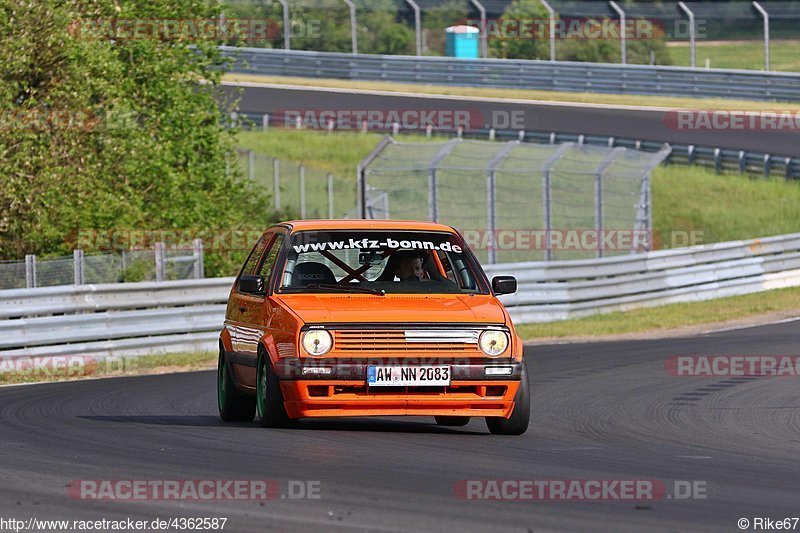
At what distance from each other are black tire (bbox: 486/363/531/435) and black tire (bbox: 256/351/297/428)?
1374 mm

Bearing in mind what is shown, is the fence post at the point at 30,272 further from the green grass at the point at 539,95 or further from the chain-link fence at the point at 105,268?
the green grass at the point at 539,95

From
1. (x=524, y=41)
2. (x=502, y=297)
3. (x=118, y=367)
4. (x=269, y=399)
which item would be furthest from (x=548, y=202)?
(x=524, y=41)

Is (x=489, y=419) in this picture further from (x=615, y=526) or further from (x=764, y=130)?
(x=764, y=130)

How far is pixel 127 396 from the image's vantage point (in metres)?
13.4

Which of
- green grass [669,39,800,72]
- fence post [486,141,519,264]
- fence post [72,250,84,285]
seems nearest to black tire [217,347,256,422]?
fence post [72,250,84,285]

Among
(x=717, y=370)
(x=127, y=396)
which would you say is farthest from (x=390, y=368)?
(x=717, y=370)

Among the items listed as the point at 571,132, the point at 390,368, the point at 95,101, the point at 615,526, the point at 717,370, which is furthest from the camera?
the point at 571,132

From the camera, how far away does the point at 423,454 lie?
8.91 metres

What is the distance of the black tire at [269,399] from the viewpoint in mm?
9859

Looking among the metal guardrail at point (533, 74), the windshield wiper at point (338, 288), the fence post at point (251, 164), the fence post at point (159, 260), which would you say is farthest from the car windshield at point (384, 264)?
the metal guardrail at point (533, 74)

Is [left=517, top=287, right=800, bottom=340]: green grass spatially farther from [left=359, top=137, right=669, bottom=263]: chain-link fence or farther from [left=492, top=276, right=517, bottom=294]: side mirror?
[left=492, top=276, right=517, bottom=294]: side mirror

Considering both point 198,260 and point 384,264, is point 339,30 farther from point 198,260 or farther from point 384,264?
point 384,264

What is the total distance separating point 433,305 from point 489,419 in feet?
2.86

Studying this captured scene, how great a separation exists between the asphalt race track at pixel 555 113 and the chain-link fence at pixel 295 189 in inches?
332
